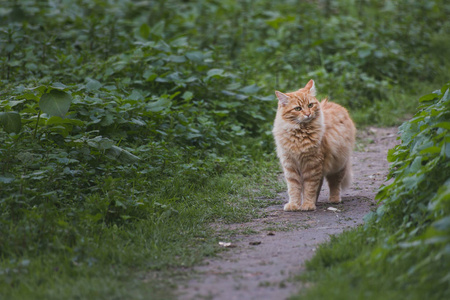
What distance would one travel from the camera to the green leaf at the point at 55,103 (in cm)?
482

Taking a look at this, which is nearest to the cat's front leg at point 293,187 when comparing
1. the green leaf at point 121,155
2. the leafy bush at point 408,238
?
the leafy bush at point 408,238

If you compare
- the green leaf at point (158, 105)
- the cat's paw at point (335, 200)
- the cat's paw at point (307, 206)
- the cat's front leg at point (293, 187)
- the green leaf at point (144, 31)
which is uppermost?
the green leaf at point (144, 31)

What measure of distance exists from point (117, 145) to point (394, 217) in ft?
10.4

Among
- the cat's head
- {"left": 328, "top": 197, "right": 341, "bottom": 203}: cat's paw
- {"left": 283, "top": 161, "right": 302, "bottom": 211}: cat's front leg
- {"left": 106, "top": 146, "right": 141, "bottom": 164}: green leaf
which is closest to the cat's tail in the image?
{"left": 328, "top": 197, "right": 341, "bottom": 203}: cat's paw

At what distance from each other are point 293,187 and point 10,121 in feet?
9.82

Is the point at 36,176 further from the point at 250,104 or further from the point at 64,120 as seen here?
the point at 250,104

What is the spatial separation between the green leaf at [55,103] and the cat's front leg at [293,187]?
2441 millimetres

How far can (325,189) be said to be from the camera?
674cm

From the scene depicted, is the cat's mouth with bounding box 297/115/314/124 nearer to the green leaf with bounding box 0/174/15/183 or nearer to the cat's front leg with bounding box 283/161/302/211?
the cat's front leg with bounding box 283/161/302/211

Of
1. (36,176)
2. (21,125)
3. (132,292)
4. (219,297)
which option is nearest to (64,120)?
(21,125)

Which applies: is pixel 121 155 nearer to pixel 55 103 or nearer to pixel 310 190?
pixel 55 103

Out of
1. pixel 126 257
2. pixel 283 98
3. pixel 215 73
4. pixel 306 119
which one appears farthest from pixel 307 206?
pixel 215 73

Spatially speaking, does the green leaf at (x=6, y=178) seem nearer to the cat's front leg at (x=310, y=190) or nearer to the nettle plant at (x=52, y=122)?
the nettle plant at (x=52, y=122)

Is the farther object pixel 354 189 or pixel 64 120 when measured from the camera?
pixel 354 189
